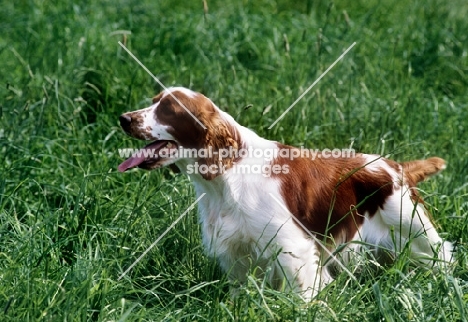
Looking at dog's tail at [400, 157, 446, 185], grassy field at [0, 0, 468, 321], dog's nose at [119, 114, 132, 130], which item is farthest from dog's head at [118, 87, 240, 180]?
dog's tail at [400, 157, 446, 185]

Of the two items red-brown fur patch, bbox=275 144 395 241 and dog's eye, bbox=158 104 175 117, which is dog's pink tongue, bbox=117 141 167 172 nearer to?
dog's eye, bbox=158 104 175 117

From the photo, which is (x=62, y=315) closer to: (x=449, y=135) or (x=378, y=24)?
(x=449, y=135)

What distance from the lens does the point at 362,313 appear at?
3.41 meters

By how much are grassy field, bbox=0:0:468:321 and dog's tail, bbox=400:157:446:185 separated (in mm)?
104

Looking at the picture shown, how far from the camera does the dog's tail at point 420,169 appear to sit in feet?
14.3

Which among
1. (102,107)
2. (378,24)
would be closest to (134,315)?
(102,107)

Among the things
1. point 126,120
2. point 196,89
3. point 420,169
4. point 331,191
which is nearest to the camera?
point 126,120

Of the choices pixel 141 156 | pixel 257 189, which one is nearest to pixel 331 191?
pixel 257 189

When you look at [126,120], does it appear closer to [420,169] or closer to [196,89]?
[420,169]

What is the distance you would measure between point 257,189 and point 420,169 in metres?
0.98

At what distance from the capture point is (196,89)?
5980mm

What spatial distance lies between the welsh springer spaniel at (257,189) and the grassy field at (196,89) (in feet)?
0.58

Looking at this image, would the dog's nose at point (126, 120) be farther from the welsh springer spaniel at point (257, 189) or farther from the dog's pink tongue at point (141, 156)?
the dog's pink tongue at point (141, 156)

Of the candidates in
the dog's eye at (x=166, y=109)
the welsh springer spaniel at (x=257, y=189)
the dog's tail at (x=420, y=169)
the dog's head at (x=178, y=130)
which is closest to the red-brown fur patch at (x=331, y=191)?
the welsh springer spaniel at (x=257, y=189)
